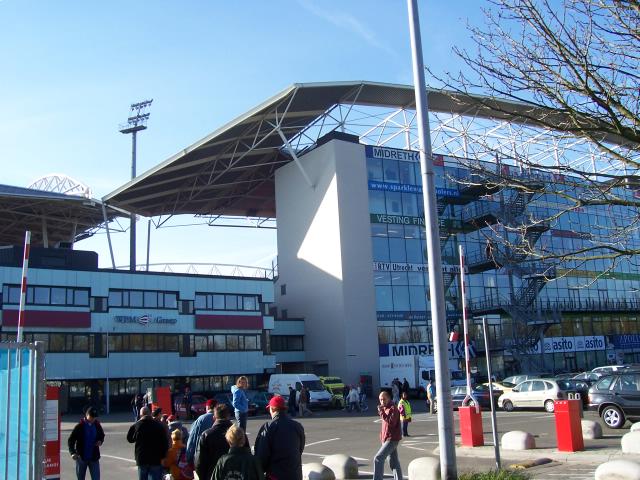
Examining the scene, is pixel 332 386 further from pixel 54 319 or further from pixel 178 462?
pixel 178 462

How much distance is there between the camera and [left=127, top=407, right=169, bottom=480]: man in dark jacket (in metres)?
10.2

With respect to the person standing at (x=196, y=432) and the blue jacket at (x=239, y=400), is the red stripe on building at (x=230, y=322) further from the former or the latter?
the person standing at (x=196, y=432)

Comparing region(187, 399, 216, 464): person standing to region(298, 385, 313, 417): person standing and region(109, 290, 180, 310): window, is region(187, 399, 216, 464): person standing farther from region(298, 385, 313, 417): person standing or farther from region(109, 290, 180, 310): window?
region(109, 290, 180, 310): window

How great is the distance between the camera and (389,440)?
1150cm

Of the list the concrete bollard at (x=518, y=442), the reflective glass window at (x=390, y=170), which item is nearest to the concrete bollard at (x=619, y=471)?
the concrete bollard at (x=518, y=442)

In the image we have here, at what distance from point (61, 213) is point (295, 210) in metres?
22.1

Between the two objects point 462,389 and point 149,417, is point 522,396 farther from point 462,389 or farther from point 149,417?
point 149,417

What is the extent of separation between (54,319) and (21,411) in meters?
39.3

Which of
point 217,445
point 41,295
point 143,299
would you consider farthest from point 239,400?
point 143,299

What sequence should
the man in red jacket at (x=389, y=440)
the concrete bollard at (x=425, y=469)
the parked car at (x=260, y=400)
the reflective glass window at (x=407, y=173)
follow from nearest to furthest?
the man in red jacket at (x=389, y=440)
the concrete bollard at (x=425, y=469)
the parked car at (x=260, y=400)
the reflective glass window at (x=407, y=173)

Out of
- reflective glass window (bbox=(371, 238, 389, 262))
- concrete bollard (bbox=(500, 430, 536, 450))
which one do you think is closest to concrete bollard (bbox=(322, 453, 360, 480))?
concrete bollard (bbox=(500, 430, 536, 450))

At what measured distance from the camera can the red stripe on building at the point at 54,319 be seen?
4200cm

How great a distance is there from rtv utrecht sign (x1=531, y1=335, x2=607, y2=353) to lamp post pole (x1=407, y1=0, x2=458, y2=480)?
4939cm

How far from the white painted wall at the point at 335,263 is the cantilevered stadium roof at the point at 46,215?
56.6 ft
